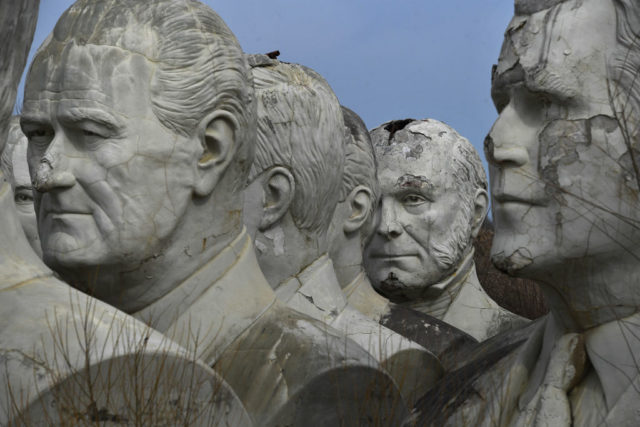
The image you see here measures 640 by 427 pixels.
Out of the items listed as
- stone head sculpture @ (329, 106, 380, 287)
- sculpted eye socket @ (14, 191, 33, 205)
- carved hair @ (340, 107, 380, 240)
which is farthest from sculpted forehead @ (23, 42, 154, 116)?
sculpted eye socket @ (14, 191, 33, 205)

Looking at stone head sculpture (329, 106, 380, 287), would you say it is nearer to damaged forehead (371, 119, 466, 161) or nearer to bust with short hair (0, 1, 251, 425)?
damaged forehead (371, 119, 466, 161)

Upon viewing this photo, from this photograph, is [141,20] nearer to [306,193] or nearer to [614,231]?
[306,193]

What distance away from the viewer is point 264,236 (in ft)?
23.5

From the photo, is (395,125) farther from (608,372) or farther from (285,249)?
(608,372)

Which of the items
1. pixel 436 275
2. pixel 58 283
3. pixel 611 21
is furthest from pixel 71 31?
pixel 436 275

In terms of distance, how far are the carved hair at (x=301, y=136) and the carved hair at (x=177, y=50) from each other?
3.53 feet

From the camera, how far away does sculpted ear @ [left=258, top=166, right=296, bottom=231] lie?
708 centimetres

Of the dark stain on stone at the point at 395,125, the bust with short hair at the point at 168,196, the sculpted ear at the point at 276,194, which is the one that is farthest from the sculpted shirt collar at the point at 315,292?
the dark stain on stone at the point at 395,125

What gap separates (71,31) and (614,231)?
2331 mm

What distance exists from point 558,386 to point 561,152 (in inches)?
27.9

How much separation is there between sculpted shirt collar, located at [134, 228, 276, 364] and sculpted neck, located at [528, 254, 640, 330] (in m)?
1.57

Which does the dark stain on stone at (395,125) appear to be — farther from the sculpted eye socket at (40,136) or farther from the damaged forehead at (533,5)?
the damaged forehead at (533,5)

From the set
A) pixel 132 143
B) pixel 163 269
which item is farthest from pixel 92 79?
pixel 163 269

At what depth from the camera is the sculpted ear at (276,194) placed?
7.08 meters
